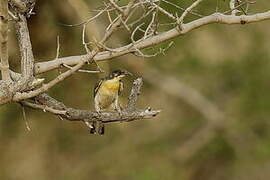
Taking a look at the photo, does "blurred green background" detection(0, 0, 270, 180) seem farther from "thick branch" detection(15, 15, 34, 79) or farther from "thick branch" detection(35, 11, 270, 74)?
"thick branch" detection(35, 11, 270, 74)

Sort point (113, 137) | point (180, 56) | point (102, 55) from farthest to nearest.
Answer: point (113, 137) → point (180, 56) → point (102, 55)

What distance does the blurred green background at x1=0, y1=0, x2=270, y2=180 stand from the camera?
9086 millimetres

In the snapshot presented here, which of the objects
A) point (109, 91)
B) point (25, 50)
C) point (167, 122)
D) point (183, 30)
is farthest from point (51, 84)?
point (167, 122)

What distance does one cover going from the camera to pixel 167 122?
10039mm

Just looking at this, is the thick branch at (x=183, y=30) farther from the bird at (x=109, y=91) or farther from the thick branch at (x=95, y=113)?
the bird at (x=109, y=91)

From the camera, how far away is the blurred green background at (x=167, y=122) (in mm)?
9086

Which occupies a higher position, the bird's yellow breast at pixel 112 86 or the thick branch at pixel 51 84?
the thick branch at pixel 51 84

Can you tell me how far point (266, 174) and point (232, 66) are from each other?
1.43 metres

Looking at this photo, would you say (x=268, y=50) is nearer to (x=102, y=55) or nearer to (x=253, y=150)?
(x=253, y=150)

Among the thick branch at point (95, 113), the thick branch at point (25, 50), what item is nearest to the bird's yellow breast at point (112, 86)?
the thick branch at point (95, 113)

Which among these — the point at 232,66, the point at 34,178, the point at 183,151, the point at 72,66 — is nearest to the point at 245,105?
the point at 232,66

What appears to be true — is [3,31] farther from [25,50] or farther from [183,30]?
[183,30]

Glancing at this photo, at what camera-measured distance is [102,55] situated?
397 cm

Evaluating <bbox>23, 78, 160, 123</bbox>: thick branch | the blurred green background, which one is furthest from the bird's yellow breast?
the blurred green background
